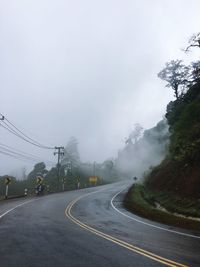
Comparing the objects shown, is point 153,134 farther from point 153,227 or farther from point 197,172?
point 153,227

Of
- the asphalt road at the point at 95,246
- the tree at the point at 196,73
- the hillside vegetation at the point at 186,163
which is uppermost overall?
the tree at the point at 196,73

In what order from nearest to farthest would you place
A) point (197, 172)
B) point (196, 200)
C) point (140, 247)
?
→ point (140, 247) → point (196, 200) → point (197, 172)

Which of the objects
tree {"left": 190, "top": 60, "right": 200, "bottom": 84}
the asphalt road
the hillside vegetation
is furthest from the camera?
tree {"left": 190, "top": 60, "right": 200, "bottom": 84}

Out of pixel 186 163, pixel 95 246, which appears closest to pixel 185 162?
pixel 186 163

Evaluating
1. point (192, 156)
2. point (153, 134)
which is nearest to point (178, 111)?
point (192, 156)

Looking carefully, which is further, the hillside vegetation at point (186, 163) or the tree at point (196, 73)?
the tree at point (196, 73)

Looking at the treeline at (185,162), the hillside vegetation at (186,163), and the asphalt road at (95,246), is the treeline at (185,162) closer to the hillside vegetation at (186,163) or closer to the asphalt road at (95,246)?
the hillside vegetation at (186,163)

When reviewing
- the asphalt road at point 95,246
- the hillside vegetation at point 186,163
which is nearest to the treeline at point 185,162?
the hillside vegetation at point 186,163

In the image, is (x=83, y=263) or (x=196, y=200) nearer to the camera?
(x=83, y=263)

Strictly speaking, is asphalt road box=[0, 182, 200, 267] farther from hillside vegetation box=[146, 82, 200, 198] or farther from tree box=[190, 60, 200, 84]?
tree box=[190, 60, 200, 84]

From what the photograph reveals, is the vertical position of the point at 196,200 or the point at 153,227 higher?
the point at 196,200

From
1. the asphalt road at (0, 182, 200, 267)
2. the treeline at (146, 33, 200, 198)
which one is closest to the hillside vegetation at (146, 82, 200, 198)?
the treeline at (146, 33, 200, 198)

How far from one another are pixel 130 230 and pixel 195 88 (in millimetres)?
34099

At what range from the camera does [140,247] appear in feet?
36.6
